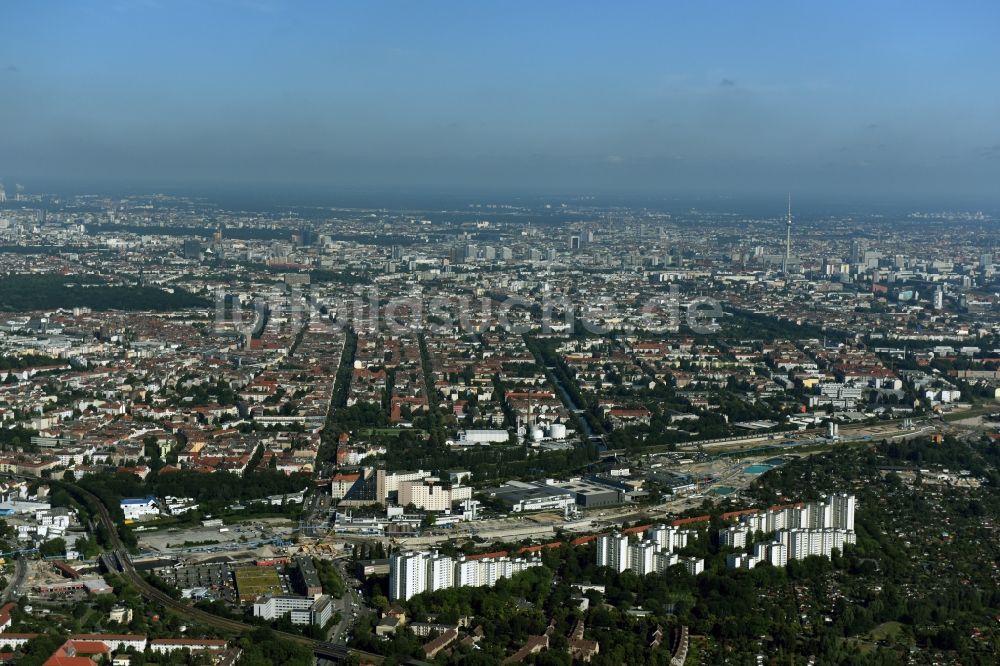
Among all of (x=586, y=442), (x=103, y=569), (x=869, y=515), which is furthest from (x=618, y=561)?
(x=586, y=442)

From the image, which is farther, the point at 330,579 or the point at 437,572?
the point at 330,579

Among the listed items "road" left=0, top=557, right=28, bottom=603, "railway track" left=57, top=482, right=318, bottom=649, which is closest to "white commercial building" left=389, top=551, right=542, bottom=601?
"railway track" left=57, top=482, right=318, bottom=649

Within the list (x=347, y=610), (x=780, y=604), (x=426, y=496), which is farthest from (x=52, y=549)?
(x=780, y=604)

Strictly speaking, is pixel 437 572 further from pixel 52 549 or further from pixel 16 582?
pixel 52 549

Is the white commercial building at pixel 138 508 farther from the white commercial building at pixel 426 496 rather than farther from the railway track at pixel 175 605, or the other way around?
the white commercial building at pixel 426 496

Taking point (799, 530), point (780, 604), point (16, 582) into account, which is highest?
point (799, 530)

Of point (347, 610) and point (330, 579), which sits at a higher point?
point (330, 579)

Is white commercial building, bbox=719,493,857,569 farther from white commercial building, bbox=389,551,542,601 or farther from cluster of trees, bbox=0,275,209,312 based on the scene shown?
cluster of trees, bbox=0,275,209,312

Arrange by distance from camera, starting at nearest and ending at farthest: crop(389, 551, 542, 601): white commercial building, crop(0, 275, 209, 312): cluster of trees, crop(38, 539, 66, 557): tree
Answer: crop(389, 551, 542, 601): white commercial building
crop(38, 539, 66, 557): tree
crop(0, 275, 209, 312): cluster of trees
